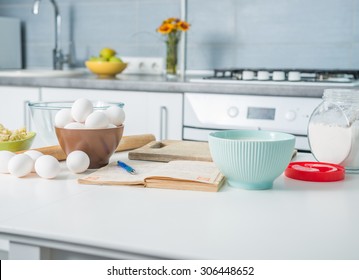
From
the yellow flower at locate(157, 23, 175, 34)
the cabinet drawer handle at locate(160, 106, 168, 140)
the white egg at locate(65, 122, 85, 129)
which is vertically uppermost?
the yellow flower at locate(157, 23, 175, 34)

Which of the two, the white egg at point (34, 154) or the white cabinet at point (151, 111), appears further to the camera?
the white cabinet at point (151, 111)

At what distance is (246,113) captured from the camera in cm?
234

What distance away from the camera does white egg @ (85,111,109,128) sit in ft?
3.80

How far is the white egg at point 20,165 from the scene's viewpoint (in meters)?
1.09

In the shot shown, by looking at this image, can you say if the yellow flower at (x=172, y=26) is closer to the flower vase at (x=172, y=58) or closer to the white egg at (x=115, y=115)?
the flower vase at (x=172, y=58)

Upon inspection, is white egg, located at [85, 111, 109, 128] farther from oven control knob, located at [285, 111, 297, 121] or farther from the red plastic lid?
oven control knob, located at [285, 111, 297, 121]

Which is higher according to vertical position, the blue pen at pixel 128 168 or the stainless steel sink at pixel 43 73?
the stainless steel sink at pixel 43 73

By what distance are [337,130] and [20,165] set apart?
2.23ft

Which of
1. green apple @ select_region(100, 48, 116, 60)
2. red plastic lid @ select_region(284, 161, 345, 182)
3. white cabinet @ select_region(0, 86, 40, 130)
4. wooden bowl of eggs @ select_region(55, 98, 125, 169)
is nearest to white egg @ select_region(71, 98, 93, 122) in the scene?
wooden bowl of eggs @ select_region(55, 98, 125, 169)

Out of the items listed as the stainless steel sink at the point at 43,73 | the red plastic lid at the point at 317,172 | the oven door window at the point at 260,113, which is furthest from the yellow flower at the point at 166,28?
the red plastic lid at the point at 317,172

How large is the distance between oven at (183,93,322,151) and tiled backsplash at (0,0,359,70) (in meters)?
0.65

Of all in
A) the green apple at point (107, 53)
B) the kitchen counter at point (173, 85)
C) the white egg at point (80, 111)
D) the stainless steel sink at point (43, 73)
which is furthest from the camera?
the green apple at point (107, 53)

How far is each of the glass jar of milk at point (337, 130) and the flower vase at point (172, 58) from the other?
1.72m
